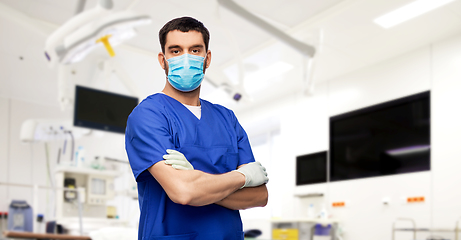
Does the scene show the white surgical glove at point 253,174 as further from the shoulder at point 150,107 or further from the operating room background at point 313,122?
the operating room background at point 313,122

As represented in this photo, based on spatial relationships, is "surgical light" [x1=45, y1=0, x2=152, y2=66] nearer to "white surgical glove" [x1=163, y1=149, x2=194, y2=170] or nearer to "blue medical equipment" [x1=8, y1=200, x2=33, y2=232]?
"white surgical glove" [x1=163, y1=149, x2=194, y2=170]

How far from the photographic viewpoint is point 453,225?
444cm

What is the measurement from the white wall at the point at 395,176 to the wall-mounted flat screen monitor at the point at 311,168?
11cm

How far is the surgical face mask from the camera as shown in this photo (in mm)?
1133

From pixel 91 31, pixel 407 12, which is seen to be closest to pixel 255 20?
pixel 91 31

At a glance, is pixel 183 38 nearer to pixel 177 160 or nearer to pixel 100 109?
pixel 177 160

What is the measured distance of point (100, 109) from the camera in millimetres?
4379

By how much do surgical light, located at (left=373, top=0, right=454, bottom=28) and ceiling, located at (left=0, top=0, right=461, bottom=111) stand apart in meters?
0.08

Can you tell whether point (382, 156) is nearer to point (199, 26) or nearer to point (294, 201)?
point (294, 201)

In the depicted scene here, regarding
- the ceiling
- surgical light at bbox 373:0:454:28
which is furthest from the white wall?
surgical light at bbox 373:0:454:28

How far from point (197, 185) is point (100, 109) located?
364cm

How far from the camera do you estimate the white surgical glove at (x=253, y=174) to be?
3.59 ft

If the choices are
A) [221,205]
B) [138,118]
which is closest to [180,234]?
[221,205]

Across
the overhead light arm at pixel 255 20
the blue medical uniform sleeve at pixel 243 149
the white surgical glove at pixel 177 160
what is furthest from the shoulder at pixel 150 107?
the overhead light arm at pixel 255 20
